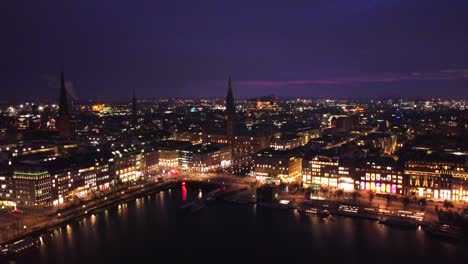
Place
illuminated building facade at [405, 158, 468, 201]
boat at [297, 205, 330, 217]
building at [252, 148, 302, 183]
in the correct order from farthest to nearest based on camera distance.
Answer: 1. building at [252, 148, 302, 183]
2. illuminated building facade at [405, 158, 468, 201]
3. boat at [297, 205, 330, 217]

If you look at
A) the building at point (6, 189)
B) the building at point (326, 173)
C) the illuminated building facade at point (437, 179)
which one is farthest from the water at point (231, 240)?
the building at point (326, 173)

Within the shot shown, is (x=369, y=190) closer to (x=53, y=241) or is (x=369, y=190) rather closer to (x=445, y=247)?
(x=445, y=247)

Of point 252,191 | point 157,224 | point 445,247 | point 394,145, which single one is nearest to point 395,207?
point 445,247

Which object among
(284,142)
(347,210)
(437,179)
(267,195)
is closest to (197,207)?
(267,195)

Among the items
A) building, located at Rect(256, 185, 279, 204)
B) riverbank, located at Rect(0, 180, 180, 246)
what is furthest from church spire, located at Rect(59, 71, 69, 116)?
building, located at Rect(256, 185, 279, 204)

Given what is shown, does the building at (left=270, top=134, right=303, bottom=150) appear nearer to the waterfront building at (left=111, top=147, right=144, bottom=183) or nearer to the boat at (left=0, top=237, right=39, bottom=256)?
the waterfront building at (left=111, top=147, right=144, bottom=183)

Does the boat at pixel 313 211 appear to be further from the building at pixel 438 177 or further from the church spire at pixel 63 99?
the church spire at pixel 63 99

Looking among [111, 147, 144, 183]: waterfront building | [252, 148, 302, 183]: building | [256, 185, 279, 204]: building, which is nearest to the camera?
[256, 185, 279, 204]: building

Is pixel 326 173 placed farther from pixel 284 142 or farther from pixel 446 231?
pixel 284 142
